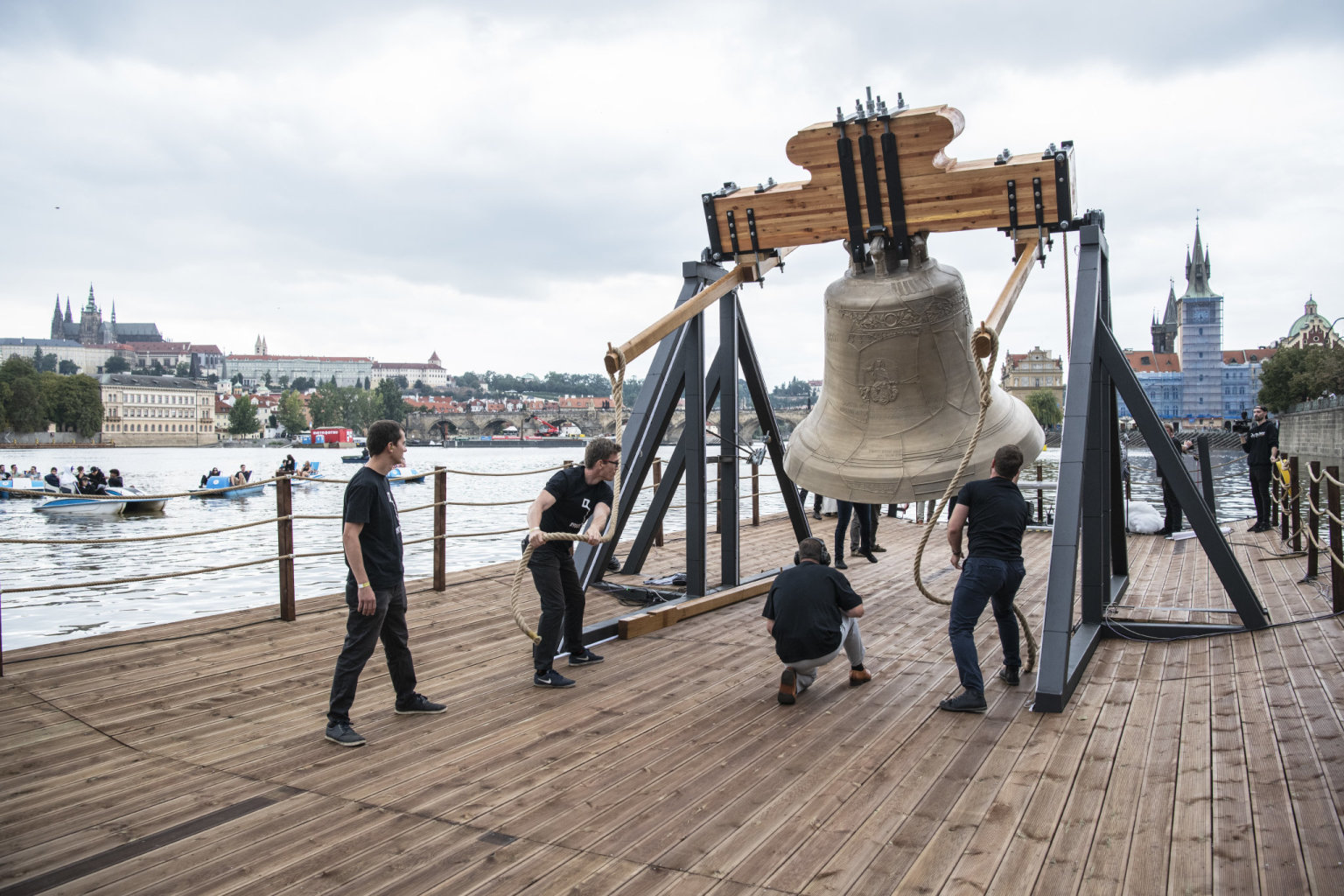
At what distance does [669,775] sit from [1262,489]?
35.5ft

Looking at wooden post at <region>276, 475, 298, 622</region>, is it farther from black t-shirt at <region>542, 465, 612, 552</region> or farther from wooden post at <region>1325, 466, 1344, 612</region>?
wooden post at <region>1325, 466, 1344, 612</region>

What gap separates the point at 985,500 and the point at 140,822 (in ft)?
13.1

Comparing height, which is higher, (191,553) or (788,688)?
(788,688)

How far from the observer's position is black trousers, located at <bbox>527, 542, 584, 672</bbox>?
5.23 metres

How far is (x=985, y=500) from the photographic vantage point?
479 cm

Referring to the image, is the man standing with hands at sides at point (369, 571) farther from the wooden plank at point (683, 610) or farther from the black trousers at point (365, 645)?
the wooden plank at point (683, 610)

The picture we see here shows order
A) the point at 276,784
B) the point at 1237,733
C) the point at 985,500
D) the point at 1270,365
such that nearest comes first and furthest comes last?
the point at 276,784, the point at 1237,733, the point at 985,500, the point at 1270,365

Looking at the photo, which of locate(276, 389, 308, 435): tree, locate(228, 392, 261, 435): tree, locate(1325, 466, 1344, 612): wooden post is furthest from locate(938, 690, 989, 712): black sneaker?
locate(276, 389, 308, 435): tree

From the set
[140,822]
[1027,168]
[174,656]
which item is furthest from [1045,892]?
[174,656]

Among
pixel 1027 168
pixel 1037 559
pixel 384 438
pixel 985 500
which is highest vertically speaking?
pixel 1027 168

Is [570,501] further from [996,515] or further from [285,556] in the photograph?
[285,556]

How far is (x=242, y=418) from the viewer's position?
130 m

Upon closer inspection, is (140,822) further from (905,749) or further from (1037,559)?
(1037,559)

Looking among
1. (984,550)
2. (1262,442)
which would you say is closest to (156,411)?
(1262,442)
